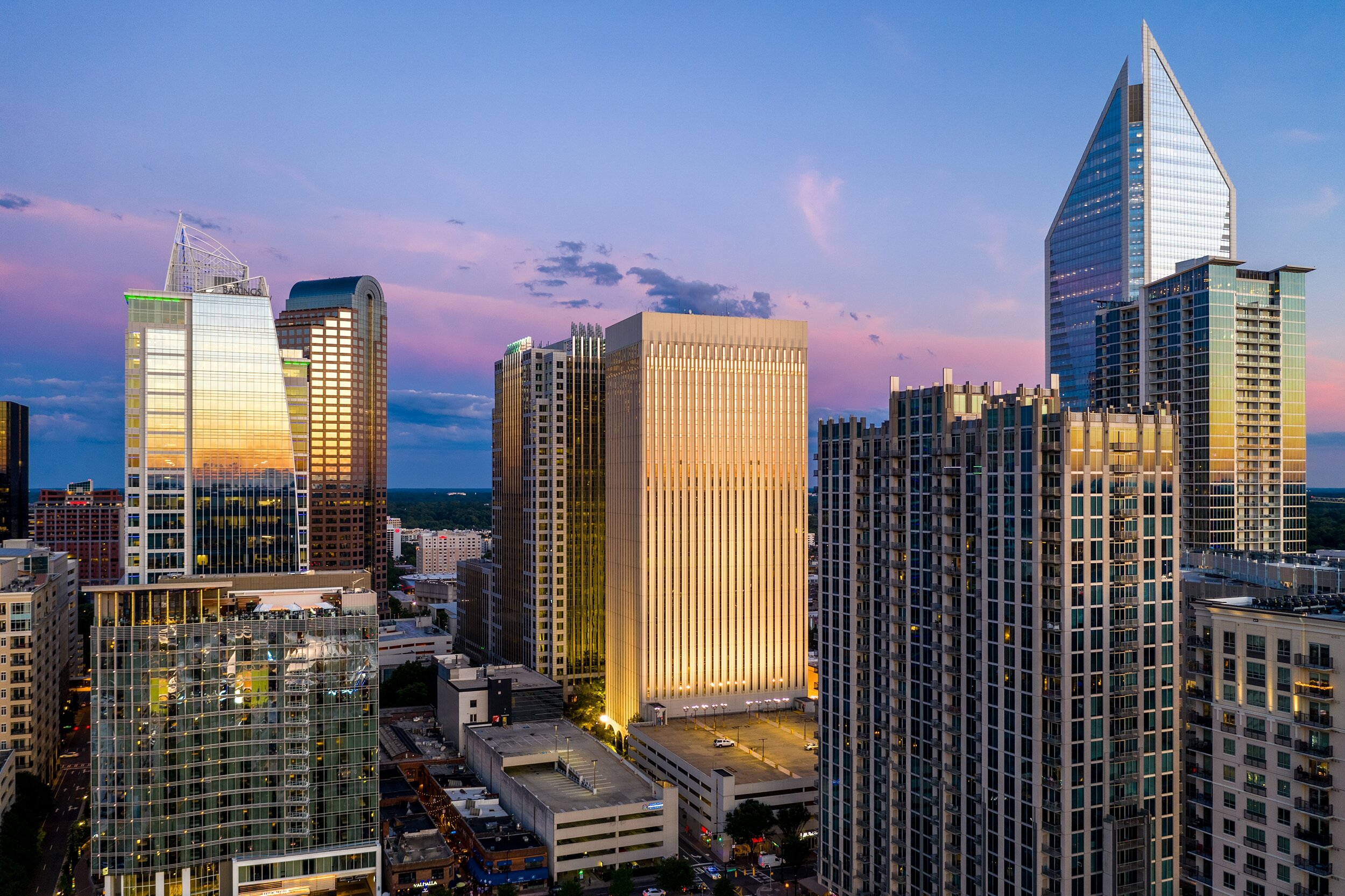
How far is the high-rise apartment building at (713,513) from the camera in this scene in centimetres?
18700

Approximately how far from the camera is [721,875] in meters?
133

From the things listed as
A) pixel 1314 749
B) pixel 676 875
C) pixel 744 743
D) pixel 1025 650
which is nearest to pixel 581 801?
pixel 676 875

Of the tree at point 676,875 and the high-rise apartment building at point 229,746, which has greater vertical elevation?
the high-rise apartment building at point 229,746

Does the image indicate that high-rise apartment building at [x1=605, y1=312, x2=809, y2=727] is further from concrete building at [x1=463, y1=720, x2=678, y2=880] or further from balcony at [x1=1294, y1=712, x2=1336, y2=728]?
balcony at [x1=1294, y1=712, x2=1336, y2=728]

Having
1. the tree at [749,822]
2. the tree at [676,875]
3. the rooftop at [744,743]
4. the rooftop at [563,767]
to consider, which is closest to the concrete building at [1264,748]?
the tree at [676,875]

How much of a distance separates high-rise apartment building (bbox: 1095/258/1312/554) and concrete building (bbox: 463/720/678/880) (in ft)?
348

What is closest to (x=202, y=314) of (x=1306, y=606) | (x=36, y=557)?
(x=36, y=557)

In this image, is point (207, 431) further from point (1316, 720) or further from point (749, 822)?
point (1316, 720)

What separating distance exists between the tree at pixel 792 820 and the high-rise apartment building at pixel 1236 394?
87857mm

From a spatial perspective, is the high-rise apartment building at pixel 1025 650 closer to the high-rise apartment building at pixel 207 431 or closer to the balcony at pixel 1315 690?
the balcony at pixel 1315 690

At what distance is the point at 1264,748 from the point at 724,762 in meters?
92.0

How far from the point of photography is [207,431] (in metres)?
165

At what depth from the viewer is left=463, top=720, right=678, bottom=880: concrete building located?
436 ft

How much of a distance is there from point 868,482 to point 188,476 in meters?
114
